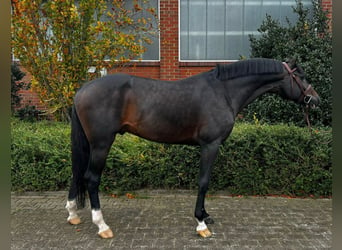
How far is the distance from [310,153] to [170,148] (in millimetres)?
2411

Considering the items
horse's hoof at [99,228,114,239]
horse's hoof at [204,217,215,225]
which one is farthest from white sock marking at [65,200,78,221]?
horse's hoof at [204,217,215,225]

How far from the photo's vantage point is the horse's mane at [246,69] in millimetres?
3779

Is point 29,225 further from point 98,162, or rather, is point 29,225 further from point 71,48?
point 71,48

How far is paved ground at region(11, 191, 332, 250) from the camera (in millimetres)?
3396

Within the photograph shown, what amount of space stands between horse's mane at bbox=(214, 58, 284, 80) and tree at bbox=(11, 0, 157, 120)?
2.68 m

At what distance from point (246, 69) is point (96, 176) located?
2342mm

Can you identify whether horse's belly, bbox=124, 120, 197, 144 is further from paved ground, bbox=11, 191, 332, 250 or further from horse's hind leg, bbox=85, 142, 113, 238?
paved ground, bbox=11, 191, 332, 250

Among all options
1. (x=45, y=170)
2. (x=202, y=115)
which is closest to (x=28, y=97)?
(x=45, y=170)

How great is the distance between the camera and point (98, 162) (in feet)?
11.7

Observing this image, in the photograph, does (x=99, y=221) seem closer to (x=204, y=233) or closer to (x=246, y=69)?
(x=204, y=233)

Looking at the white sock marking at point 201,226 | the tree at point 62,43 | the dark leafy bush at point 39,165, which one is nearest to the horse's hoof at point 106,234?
the white sock marking at point 201,226

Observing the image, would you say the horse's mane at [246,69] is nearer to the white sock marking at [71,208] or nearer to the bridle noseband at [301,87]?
the bridle noseband at [301,87]

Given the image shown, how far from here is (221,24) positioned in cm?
833

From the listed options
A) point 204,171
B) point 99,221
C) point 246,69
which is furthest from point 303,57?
point 99,221
